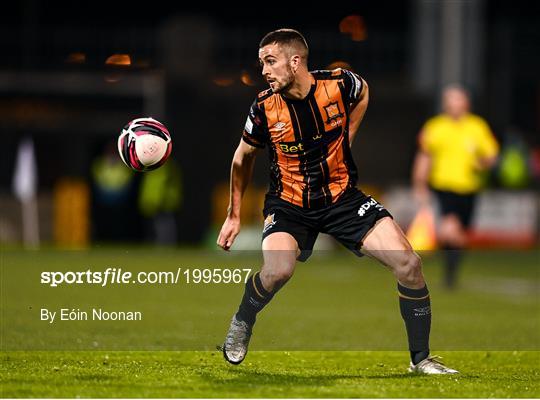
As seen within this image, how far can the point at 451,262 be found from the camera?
44.2 ft

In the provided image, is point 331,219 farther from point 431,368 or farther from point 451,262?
point 451,262

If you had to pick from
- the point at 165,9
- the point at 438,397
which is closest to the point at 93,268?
the point at 438,397

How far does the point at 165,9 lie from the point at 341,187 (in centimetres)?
2418

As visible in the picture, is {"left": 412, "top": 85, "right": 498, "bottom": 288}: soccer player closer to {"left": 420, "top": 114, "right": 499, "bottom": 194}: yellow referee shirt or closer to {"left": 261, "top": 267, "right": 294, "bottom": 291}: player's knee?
{"left": 420, "top": 114, "right": 499, "bottom": 194}: yellow referee shirt

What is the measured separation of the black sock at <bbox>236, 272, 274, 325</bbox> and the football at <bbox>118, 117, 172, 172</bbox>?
0.94 metres

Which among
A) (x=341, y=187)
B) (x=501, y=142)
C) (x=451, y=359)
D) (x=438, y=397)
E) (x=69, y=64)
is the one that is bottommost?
(x=501, y=142)

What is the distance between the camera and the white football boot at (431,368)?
6.96 metres

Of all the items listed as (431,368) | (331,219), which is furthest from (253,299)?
(431,368)

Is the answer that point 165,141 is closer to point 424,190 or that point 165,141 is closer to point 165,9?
point 424,190

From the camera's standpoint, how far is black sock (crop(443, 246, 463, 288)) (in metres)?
13.3

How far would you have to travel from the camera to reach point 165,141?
740cm

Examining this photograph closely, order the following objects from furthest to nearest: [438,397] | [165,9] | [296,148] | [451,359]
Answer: [165,9] → [451,359] → [296,148] → [438,397]

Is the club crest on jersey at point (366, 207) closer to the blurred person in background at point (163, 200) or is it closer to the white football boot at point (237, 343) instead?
the white football boot at point (237, 343)

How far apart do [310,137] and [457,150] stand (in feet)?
21.8
